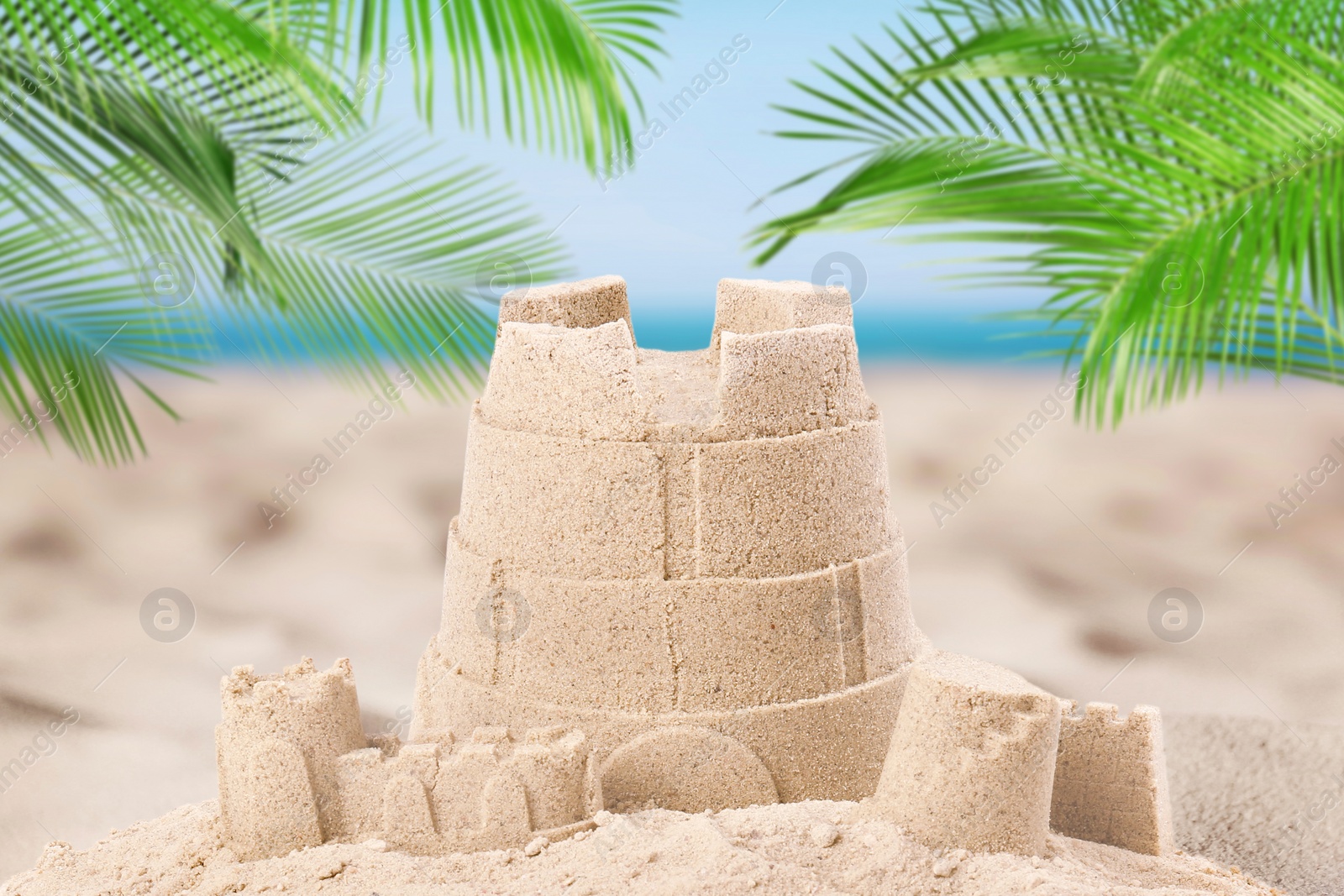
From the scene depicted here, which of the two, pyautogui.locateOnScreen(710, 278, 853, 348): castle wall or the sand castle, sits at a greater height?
pyautogui.locateOnScreen(710, 278, 853, 348): castle wall

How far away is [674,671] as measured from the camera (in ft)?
14.1

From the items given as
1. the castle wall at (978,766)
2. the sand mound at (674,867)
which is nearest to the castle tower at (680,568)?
the sand mound at (674,867)

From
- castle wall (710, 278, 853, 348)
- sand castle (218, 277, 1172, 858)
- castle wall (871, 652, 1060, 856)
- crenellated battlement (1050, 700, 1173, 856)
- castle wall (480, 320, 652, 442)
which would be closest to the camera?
castle wall (871, 652, 1060, 856)

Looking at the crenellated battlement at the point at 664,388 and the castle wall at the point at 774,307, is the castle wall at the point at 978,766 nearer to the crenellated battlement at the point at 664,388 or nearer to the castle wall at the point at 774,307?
the crenellated battlement at the point at 664,388

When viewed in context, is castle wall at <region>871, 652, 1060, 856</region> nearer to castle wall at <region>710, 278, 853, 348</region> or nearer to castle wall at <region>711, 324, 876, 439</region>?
castle wall at <region>711, 324, 876, 439</region>

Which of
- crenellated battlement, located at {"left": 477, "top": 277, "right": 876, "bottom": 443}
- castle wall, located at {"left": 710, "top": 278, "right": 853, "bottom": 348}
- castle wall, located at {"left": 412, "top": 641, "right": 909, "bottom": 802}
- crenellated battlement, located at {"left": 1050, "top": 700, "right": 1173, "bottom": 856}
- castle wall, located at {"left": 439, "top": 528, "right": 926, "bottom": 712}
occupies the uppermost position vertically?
castle wall, located at {"left": 710, "top": 278, "right": 853, "bottom": 348}

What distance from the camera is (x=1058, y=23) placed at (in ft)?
21.5

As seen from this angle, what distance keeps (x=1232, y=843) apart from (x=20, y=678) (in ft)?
24.8

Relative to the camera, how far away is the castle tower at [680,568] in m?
4.27

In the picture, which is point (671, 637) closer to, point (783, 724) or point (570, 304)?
point (783, 724)

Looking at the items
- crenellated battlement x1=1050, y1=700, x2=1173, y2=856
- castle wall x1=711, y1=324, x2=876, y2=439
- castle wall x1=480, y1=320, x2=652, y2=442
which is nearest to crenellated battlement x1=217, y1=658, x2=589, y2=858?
castle wall x1=480, y1=320, x2=652, y2=442

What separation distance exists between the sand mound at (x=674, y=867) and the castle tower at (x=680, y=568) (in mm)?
276

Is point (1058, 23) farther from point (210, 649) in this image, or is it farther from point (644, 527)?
point (210, 649)

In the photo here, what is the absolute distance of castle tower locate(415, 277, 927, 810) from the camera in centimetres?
427
